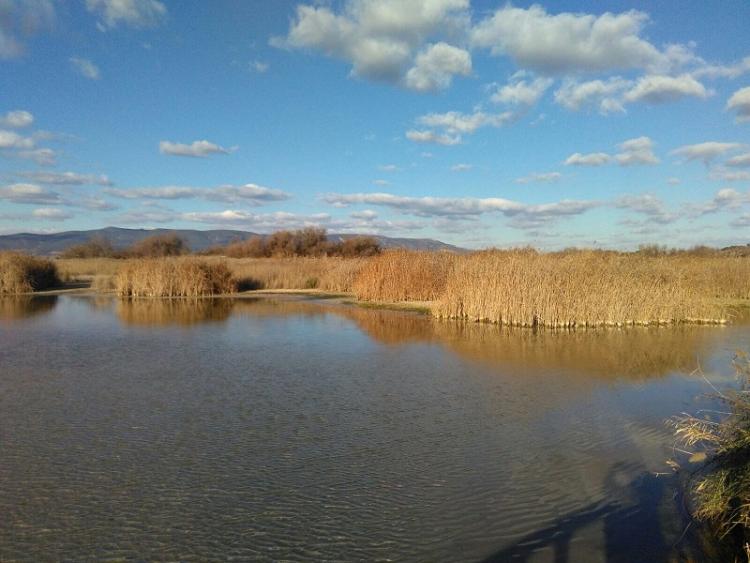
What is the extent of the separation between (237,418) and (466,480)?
111 inches

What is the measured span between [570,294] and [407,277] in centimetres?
749

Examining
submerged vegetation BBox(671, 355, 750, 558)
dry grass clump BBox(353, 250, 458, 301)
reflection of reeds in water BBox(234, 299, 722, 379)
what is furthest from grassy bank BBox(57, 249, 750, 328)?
submerged vegetation BBox(671, 355, 750, 558)

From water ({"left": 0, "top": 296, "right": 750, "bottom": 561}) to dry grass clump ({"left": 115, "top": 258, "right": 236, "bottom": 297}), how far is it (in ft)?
44.3

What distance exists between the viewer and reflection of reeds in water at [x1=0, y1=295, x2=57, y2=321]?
1736cm

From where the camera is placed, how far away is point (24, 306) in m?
20.5

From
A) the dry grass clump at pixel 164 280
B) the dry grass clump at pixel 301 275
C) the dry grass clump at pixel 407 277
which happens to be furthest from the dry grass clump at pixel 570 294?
the dry grass clump at pixel 164 280

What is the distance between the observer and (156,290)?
24.5 meters

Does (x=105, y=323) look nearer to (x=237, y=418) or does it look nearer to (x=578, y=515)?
(x=237, y=418)

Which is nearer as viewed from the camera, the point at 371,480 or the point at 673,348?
the point at 371,480

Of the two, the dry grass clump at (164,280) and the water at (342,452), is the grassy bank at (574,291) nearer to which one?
the water at (342,452)

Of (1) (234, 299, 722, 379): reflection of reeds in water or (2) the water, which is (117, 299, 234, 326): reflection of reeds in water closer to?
(1) (234, 299, 722, 379): reflection of reeds in water

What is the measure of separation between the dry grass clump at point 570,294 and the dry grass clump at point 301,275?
10292 mm

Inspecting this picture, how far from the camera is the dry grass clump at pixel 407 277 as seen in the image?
829 inches

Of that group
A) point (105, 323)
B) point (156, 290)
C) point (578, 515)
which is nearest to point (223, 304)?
point (156, 290)
